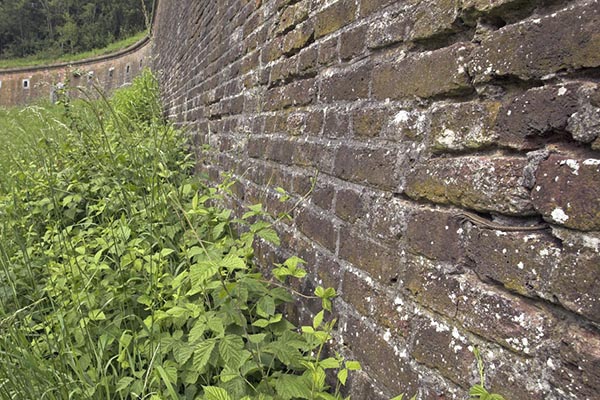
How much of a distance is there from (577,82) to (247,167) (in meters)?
2.24

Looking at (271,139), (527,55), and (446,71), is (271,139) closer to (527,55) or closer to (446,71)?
(446,71)

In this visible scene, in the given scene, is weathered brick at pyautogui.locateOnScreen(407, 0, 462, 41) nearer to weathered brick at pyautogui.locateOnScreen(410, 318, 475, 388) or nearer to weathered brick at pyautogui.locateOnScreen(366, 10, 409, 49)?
weathered brick at pyautogui.locateOnScreen(366, 10, 409, 49)

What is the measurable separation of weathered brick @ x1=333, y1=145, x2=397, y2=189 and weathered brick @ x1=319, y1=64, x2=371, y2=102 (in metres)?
0.20

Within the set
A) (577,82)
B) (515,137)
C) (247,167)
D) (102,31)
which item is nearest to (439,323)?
(515,137)

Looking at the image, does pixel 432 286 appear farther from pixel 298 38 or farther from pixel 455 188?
pixel 298 38

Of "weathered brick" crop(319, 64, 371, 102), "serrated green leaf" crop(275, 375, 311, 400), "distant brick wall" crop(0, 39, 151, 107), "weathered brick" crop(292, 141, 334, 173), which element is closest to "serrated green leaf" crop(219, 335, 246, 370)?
"serrated green leaf" crop(275, 375, 311, 400)

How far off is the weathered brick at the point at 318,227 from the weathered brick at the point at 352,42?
0.63 meters

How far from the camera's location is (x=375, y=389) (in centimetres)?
134

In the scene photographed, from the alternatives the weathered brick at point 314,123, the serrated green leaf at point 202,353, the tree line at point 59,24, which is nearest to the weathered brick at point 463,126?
the weathered brick at point 314,123

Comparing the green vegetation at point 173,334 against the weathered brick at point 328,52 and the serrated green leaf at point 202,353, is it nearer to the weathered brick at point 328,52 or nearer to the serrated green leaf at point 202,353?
the serrated green leaf at point 202,353

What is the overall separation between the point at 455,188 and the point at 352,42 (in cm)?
80

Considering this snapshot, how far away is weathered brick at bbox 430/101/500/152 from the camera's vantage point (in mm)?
1017

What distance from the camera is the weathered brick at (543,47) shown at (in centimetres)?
80

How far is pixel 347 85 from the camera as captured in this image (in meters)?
1.66
